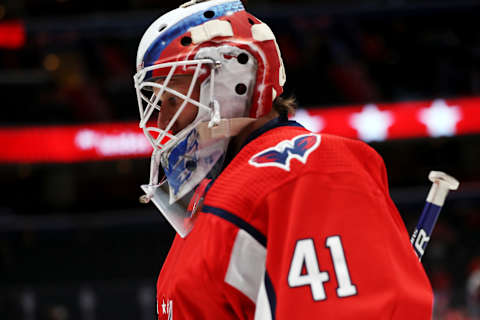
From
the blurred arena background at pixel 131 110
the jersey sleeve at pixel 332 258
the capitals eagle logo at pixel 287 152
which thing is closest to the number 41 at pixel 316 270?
the jersey sleeve at pixel 332 258

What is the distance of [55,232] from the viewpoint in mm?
10102

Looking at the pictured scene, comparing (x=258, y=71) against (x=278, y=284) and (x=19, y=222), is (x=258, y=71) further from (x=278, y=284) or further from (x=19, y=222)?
(x=19, y=222)

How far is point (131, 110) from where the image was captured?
11.0 m

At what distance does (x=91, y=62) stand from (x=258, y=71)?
10.9 meters

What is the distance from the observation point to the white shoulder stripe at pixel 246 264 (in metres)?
1.13

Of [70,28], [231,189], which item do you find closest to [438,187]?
[231,189]

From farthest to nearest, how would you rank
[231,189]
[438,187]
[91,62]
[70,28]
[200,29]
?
[91,62], [70,28], [438,187], [200,29], [231,189]

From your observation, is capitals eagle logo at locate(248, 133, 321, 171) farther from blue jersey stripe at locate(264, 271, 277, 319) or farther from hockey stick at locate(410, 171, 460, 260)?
hockey stick at locate(410, 171, 460, 260)

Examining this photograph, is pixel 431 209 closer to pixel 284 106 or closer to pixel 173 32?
pixel 284 106

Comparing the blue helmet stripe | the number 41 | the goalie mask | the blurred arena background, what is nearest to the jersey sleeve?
the number 41

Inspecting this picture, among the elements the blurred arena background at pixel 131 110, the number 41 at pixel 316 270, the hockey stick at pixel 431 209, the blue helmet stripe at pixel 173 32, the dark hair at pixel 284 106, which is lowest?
the blurred arena background at pixel 131 110

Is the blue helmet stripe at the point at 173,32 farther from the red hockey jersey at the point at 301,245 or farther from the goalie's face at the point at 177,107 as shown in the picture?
the red hockey jersey at the point at 301,245

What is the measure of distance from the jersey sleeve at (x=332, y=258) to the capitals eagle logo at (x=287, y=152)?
53 mm

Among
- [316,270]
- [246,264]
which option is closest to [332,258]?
[316,270]
